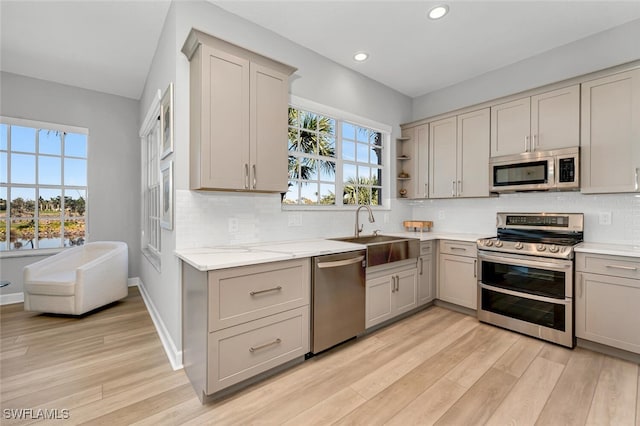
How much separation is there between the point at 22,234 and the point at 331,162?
165 inches

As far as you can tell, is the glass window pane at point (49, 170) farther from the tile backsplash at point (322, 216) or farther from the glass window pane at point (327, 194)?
the glass window pane at point (327, 194)

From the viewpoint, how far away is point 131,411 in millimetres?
1682

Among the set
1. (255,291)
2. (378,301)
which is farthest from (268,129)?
(378,301)

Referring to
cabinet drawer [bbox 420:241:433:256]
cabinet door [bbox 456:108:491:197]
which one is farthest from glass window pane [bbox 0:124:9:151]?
cabinet door [bbox 456:108:491:197]

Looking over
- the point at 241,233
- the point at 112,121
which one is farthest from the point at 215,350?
the point at 112,121

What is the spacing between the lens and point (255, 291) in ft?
6.20

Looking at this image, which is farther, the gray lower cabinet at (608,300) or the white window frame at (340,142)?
the white window frame at (340,142)

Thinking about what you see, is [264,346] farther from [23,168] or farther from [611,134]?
[23,168]

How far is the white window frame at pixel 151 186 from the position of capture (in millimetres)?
2959

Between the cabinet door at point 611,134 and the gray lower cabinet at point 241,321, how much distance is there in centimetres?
280

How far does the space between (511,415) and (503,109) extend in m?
2.97

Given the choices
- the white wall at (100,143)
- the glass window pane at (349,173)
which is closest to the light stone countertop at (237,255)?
the glass window pane at (349,173)

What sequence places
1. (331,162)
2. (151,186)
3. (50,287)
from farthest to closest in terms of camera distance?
(151,186)
(331,162)
(50,287)

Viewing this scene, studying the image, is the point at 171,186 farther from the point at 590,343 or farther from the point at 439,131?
the point at 590,343
